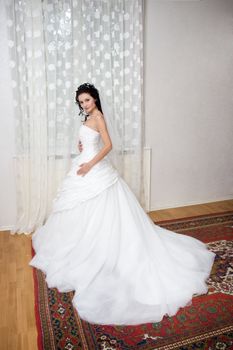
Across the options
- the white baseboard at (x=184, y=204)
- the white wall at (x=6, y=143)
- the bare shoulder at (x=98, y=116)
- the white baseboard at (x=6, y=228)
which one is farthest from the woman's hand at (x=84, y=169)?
the white baseboard at (x=184, y=204)

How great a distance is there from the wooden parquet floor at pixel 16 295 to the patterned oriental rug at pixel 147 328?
64 mm

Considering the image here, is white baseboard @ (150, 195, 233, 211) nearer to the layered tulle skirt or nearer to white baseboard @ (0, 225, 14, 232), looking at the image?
the layered tulle skirt

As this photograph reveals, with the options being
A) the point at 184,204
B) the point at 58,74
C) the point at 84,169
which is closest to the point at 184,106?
the point at 184,204

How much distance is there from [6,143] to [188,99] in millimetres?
2501

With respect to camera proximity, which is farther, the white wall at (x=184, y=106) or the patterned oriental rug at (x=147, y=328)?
the white wall at (x=184, y=106)

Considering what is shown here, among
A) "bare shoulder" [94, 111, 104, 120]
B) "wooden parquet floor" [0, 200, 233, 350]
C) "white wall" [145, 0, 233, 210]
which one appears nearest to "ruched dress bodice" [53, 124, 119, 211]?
"bare shoulder" [94, 111, 104, 120]

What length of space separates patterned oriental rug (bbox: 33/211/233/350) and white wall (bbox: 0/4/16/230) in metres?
1.26

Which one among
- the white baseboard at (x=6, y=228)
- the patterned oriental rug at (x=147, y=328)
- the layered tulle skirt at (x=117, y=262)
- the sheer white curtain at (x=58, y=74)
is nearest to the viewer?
the patterned oriental rug at (x=147, y=328)

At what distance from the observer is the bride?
2.24 meters

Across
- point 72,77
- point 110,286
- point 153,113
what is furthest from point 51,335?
point 153,113

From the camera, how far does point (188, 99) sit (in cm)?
421

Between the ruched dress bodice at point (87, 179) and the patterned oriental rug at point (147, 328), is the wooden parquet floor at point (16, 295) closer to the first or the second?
the patterned oriental rug at point (147, 328)

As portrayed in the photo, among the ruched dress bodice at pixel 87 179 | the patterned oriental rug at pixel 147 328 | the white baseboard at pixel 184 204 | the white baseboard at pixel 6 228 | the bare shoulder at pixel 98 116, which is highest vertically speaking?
the bare shoulder at pixel 98 116

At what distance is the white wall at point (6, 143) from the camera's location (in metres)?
3.27
